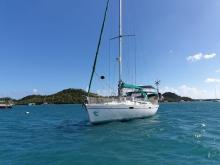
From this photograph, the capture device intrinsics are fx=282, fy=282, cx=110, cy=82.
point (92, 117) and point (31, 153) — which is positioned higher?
point (92, 117)

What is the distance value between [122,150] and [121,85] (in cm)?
1999

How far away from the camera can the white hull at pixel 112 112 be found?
31.9 metres

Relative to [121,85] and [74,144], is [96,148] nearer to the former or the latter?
[74,144]

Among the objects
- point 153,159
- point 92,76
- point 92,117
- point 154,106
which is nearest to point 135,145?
point 153,159

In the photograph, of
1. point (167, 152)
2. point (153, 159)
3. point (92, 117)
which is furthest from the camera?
point (92, 117)

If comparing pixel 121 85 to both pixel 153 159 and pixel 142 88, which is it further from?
pixel 153 159

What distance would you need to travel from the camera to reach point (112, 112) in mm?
33219

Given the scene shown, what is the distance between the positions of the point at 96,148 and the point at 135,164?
495 centimetres

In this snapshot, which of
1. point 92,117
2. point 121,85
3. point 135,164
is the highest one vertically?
point 121,85

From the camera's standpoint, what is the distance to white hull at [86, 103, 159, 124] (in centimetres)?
3191

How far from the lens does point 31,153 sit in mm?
18250

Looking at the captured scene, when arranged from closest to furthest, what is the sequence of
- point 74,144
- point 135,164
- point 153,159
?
point 135,164 < point 153,159 < point 74,144

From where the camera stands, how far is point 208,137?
2398 cm

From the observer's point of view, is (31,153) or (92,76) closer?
(31,153)
